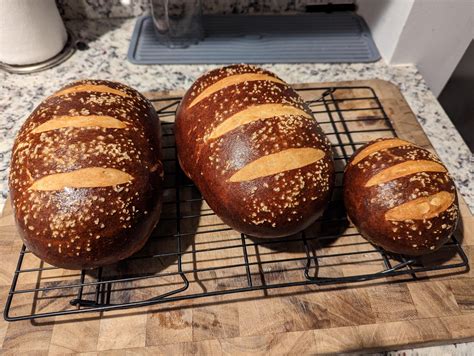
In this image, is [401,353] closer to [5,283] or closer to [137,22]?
[5,283]

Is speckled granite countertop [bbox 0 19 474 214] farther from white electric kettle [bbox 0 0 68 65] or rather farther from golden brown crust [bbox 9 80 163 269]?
golden brown crust [bbox 9 80 163 269]

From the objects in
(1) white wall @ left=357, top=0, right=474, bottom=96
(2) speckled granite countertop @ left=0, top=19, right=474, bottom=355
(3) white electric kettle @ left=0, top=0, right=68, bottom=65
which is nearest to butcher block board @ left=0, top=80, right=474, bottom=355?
(2) speckled granite countertop @ left=0, top=19, right=474, bottom=355

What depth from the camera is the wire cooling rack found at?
0.93m

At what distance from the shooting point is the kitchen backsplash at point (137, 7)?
170 centimetres

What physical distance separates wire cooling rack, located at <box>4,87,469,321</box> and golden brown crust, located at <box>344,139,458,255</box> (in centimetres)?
8

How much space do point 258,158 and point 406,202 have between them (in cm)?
37

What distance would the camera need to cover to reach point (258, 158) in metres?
0.91

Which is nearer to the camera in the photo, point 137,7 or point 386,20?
point 386,20

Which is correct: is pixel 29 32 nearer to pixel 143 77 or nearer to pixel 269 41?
pixel 143 77

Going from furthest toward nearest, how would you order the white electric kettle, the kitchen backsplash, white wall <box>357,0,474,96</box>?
the kitchen backsplash
white wall <box>357,0,474,96</box>
the white electric kettle

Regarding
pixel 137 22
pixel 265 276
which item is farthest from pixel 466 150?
pixel 137 22

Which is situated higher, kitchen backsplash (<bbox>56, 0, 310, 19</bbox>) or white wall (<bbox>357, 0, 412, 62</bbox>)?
white wall (<bbox>357, 0, 412, 62</bbox>)

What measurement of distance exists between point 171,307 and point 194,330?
0.28 feet

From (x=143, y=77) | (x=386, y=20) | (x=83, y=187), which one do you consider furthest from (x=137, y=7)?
(x=83, y=187)
